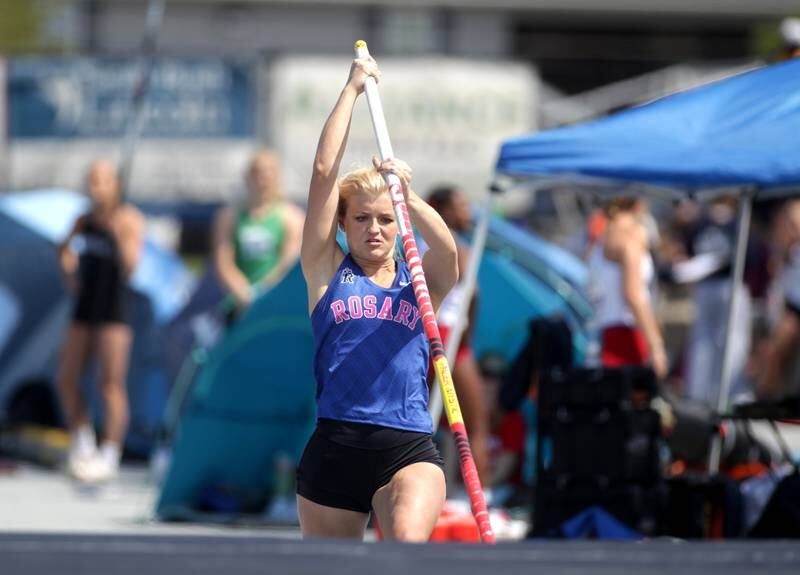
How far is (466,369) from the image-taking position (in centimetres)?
864

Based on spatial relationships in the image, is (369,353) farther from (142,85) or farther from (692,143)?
(142,85)

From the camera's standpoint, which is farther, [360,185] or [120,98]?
[120,98]

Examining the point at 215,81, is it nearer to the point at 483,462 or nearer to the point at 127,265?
the point at 127,265

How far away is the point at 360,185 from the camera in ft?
16.4

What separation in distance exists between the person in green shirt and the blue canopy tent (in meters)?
2.63

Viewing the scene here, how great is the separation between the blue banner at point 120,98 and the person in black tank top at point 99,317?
24.5 feet

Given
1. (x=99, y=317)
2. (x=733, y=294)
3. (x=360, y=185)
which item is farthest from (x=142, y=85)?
(x=360, y=185)

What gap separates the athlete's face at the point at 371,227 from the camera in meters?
4.96

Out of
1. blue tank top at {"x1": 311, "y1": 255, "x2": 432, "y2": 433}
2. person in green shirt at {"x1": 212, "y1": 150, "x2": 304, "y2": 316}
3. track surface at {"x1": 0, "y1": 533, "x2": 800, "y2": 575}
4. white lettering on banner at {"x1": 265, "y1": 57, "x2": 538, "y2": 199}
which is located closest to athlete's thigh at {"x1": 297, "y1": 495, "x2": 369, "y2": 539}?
blue tank top at {"x1": 311, "y1": 255, "x2": 432, "y2": 433}

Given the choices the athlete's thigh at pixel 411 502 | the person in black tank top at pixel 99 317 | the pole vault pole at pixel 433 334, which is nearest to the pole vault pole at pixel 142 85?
the person in black tank top at pixel 99 317

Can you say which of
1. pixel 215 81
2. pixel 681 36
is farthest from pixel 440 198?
pixel 681 36

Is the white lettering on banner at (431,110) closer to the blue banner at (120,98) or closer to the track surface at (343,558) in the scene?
the blue banner at (120,98)

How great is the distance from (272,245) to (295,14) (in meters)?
26.3

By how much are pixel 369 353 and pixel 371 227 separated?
39 centimetres
